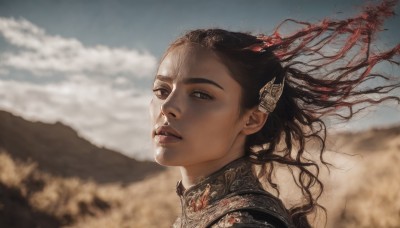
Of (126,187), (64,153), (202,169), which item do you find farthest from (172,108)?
(64,153)

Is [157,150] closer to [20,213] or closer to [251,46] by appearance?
[251,46]

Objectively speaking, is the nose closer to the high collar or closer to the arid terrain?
the high collar

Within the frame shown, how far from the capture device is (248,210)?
2.04 meters

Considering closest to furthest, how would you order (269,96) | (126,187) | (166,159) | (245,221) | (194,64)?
1. (245,221)
2. (166,159)
3. (194,64)
4. (269,96)
5. (126,187)

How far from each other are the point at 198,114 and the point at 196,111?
0.02 metres

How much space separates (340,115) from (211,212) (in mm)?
1354

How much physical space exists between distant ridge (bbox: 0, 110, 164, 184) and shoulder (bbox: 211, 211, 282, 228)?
1718cm

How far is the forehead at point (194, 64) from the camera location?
250 centimetres

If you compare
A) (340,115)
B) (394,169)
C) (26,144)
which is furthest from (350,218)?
(26,144)

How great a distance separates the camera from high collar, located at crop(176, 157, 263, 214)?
2.41 metres

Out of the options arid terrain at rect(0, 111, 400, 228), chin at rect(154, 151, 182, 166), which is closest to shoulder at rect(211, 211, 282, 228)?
chin at rect(154, 151, 182, 166)

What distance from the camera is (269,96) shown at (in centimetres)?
264

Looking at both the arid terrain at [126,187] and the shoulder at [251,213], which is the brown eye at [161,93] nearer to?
the shoulder at [251,213]

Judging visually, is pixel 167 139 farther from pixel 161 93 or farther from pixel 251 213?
pixel 251 213
